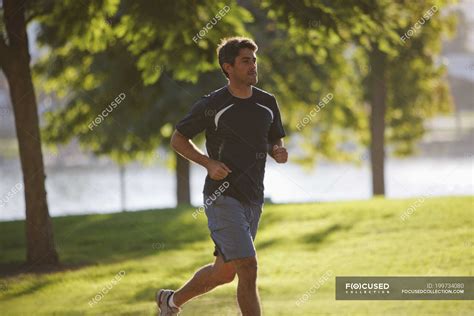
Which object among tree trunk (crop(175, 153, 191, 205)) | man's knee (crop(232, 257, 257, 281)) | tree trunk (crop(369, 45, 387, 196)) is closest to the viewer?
man's knee (crop(232, 257, 257, 281))

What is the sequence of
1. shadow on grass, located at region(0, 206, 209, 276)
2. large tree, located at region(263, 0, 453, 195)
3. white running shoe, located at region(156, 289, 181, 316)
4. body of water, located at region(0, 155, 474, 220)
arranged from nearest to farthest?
white running shoe, located at region(156, 289, 181, 316)
shadow on grass, located at region(0, 206, 209, 276)
large tree, located at region(263, 0, 453, 195)
body of water, located at region(0, 155, 474, 220)

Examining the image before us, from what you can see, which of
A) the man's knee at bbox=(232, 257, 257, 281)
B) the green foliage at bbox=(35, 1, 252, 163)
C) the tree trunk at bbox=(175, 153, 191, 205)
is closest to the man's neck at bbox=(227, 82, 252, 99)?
the man's knee at bbox=(232, 257, 257, 281)

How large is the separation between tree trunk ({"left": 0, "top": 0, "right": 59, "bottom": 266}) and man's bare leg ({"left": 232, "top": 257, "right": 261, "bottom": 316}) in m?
6.47

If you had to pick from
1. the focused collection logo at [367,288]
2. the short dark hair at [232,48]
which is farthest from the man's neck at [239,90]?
the focused collection logo at [367,288]

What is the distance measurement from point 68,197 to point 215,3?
143 ft

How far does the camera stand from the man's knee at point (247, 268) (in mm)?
5691

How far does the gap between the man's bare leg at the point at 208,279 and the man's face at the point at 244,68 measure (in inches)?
48.7

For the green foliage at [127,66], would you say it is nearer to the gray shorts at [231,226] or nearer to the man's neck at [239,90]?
the man's neck at [239,90]

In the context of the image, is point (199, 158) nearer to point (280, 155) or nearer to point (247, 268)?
point (280, 155)

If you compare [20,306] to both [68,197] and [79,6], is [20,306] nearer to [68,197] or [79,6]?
[79,6]

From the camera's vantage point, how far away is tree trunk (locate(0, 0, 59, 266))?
38.2ft

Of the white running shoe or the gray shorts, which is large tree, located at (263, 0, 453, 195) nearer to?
the white running shoe

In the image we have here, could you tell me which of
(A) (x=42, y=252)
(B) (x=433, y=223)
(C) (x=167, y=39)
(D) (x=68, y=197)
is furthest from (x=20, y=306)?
(D) (x=68, y=197)

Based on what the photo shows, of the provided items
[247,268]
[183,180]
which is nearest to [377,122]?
[183,180]
